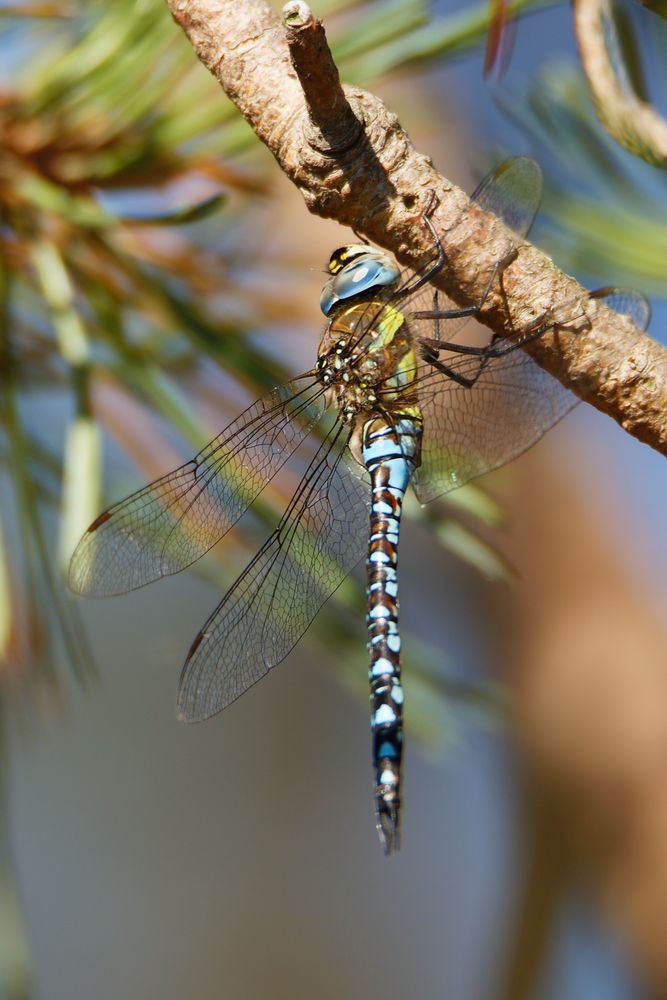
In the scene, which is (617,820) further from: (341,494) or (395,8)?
(395,8)

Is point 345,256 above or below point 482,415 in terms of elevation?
above

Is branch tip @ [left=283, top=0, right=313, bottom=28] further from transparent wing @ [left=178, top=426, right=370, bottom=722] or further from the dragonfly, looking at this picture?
transparent wing @ [left=178, top=426, right=370, bottom=722]

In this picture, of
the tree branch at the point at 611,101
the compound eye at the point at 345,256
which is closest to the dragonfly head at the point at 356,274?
the compound eye at the point at 345,256

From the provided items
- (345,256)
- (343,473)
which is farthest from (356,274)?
(343,473)

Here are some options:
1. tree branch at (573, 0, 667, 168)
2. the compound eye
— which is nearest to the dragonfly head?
the compound eye

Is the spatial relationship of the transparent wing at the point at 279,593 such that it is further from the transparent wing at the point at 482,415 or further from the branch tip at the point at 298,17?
the branch tip at the point at 298,17

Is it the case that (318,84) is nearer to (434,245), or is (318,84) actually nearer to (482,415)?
(434,245)

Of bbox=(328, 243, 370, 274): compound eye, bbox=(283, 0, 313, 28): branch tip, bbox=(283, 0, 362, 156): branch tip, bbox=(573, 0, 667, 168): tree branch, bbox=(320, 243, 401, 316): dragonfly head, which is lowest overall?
bbox=(283, 0, 362, 156): branch tip
